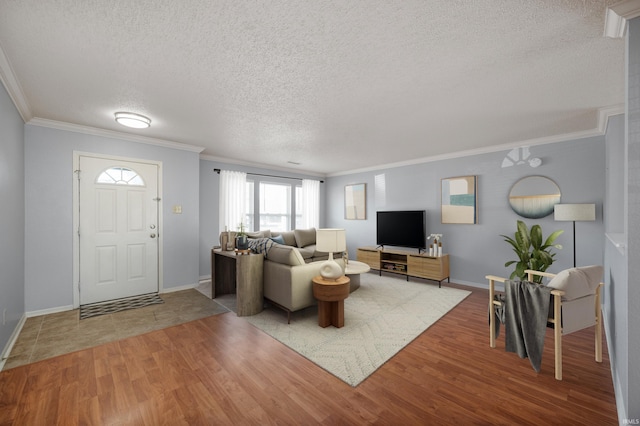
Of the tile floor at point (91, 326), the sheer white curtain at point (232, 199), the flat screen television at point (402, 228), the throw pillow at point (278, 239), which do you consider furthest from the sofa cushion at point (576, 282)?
the sheer white curtain at point (232, 199)

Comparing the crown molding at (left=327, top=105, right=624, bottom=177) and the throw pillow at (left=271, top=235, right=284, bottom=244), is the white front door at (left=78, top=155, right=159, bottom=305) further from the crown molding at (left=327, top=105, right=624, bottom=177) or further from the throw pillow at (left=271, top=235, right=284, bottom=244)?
the crown molding at (left=327, top=105, right=624, bottom=177)

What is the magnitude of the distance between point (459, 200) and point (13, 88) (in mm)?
6195

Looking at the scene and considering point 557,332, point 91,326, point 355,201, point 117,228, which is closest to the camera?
point 557,332

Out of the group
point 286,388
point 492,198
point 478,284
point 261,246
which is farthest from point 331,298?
point 492,198

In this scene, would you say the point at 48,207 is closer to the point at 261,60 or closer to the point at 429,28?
the point at 261,60

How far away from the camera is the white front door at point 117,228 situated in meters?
3.71

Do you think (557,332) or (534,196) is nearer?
(557,332)

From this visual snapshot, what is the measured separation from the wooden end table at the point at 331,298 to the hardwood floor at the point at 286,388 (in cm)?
63

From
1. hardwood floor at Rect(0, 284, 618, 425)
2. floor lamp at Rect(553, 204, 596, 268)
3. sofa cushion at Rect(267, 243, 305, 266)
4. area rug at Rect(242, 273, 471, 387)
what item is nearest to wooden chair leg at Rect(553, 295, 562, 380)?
hardwood floor at Rect(0, 284, 618, 425)

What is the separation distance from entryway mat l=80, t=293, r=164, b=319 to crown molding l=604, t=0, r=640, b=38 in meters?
5.36

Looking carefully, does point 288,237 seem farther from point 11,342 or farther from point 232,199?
point 11,342

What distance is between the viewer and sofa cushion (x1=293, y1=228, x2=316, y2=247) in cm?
613

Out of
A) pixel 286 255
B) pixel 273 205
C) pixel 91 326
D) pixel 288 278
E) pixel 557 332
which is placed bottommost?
pixel 91 326

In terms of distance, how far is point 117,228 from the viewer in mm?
3949
